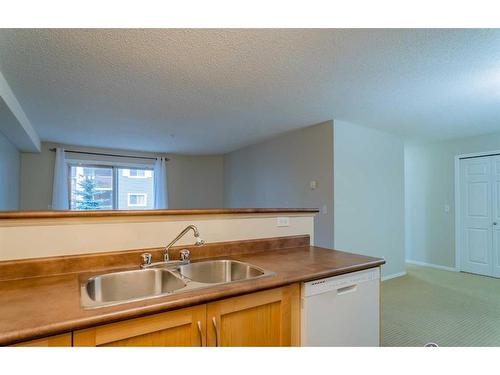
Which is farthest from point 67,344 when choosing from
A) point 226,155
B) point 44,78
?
point 226,155

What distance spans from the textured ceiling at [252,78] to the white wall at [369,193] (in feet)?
1.05

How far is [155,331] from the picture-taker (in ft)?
3.17

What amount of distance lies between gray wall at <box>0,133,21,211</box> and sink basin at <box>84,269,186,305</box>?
3.12 metres

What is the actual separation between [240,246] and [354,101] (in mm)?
1999

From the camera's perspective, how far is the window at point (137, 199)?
561 cm

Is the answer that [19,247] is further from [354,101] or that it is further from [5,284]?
[354,101]

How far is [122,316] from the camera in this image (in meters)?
0.89

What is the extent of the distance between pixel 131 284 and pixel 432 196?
5.22 m

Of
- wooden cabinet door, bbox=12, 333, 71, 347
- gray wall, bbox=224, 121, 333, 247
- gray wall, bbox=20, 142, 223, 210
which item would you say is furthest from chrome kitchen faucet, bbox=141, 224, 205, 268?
gray wall, bbox=20, 142, 223, 210

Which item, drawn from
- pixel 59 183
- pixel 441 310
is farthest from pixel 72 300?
pixel 59 183

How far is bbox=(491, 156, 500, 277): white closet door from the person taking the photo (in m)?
4.03

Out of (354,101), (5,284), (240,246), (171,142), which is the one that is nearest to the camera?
(5,284)

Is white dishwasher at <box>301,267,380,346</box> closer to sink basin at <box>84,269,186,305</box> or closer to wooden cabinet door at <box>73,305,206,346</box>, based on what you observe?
wooden cabinet door at <box>73,305,206,346</box>

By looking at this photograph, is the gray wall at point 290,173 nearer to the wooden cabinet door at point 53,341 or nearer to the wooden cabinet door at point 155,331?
the wooden cabinet door at point 155,331
